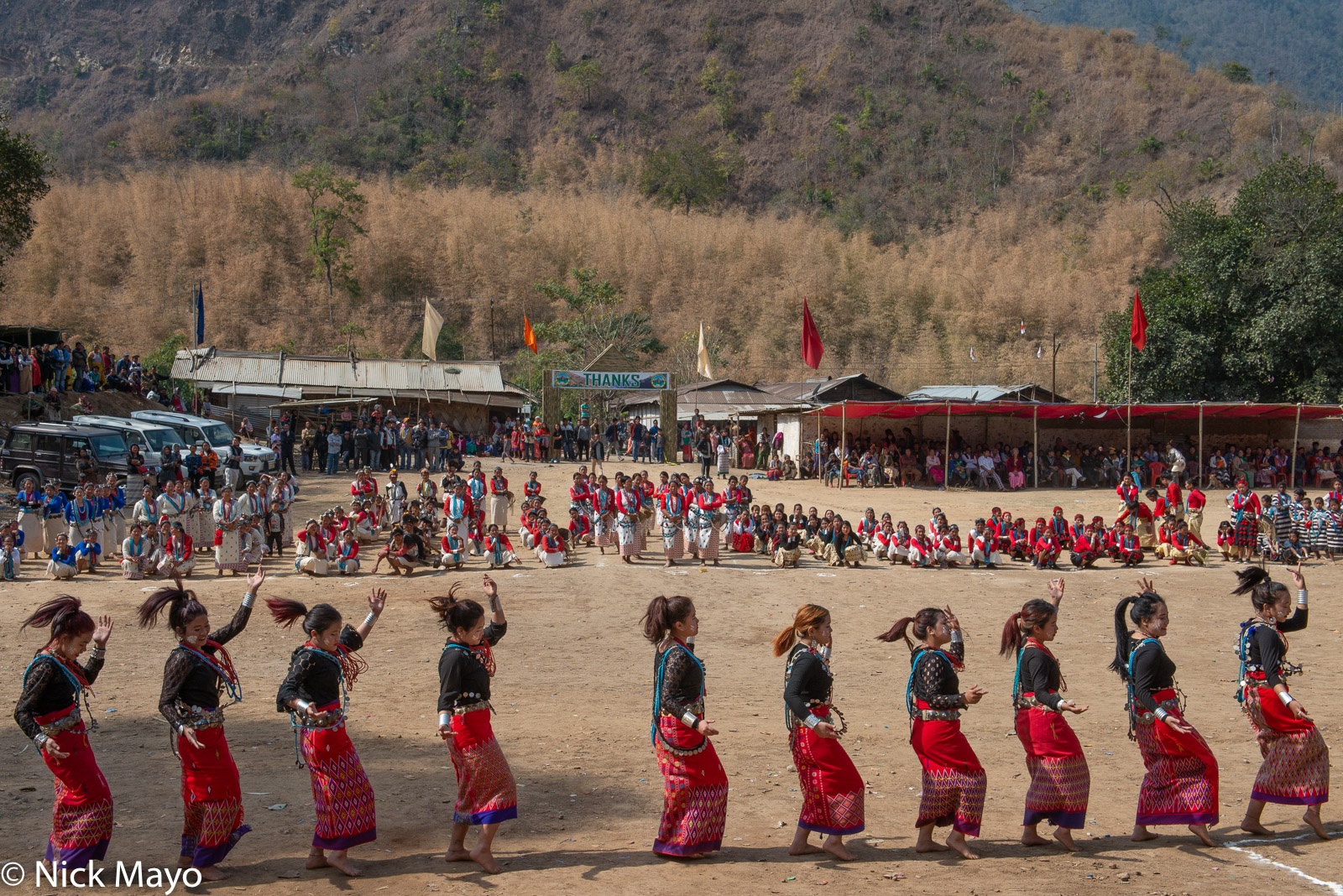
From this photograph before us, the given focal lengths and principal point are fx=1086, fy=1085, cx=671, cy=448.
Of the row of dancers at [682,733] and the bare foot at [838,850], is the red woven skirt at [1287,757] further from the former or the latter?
the bare foot at [838,850]

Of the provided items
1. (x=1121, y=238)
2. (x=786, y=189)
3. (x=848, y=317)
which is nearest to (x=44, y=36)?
(x=786, y=189)

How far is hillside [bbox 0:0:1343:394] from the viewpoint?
53500mm

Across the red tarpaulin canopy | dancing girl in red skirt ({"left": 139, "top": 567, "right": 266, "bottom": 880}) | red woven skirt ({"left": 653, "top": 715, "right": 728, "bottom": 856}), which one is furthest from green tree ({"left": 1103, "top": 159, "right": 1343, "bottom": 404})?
dancing girl in red skirt ({"left": 139, "top": 567, "right": 266, "bottom": 880})

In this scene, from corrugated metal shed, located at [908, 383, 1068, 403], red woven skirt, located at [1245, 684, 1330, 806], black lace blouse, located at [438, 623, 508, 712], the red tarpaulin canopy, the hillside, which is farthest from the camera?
the hillside

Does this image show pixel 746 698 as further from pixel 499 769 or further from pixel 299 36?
pixel 299 36

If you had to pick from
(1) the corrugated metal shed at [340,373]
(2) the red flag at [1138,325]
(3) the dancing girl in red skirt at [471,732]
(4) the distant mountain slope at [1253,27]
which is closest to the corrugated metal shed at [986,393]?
(2) the red flag at [1138,325]

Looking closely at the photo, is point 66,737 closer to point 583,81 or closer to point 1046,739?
point 1046,739

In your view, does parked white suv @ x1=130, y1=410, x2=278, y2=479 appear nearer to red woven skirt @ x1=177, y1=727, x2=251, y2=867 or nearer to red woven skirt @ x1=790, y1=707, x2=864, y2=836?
red woven skirt @ x1=177, y1=727, x2=251, y2=867

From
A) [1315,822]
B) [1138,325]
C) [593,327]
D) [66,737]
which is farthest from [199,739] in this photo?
[593,327]

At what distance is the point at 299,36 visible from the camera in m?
101

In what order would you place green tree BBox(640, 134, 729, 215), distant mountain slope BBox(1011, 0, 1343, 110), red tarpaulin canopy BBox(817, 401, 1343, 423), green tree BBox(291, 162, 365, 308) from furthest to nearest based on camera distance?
distant mountain slope BBox(1011, 0, 1343, 110) < green tree BBox(640, 134, 729, 215) < green tree BBox(291, 162, 365, 308) < red tarpaulin canopy BBox(817, 401, 1343, 423)

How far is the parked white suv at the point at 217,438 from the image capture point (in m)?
24.6

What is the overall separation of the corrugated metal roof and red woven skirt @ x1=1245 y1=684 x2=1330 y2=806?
31.5 meters

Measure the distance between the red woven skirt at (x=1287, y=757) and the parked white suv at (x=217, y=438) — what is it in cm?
2172
